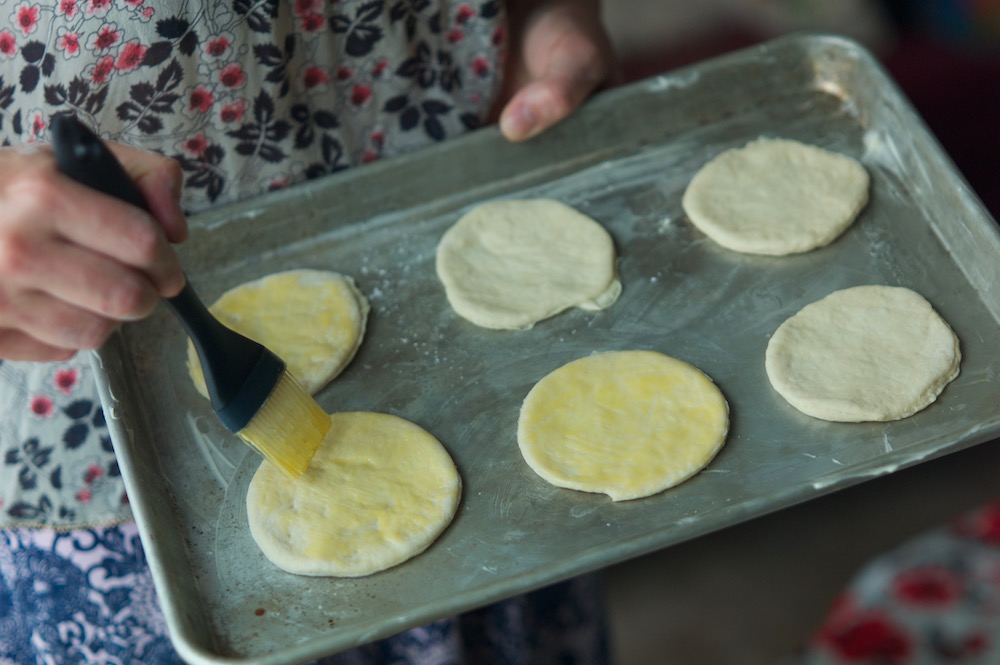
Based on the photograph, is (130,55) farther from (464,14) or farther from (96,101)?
(464,14)

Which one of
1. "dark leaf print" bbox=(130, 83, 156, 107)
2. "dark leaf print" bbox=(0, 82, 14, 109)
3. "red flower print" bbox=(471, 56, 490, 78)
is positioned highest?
"dark leaf print" bbox=(0, 82, 14, 109)

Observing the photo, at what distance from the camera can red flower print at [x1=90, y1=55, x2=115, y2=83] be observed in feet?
4.07

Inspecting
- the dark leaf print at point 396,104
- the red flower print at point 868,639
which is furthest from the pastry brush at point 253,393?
the red flower print at point 868,639

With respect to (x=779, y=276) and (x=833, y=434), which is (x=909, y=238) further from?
(x=833, y=434)

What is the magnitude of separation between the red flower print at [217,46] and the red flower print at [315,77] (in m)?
0.15

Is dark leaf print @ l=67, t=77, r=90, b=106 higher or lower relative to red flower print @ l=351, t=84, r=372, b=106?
higher

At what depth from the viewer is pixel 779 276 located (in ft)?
4.90

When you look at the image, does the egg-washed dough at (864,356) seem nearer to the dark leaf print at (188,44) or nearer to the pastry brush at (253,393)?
the pastry brush at (253,393)

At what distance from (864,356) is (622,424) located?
13.8 inches

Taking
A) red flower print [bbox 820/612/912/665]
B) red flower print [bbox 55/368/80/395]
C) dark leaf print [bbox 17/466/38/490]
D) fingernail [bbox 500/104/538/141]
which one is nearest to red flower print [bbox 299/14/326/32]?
fingernail [bbox 500/104/538/141]

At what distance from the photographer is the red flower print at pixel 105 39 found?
4.00ft

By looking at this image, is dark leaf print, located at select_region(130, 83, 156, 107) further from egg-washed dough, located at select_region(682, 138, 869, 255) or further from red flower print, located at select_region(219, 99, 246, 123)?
A: egg-washed dough, located at select_region(682, 138, 869, 255)

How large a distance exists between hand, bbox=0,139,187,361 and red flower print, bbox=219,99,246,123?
15.9 inches

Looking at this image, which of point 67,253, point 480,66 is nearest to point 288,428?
point 67,253
